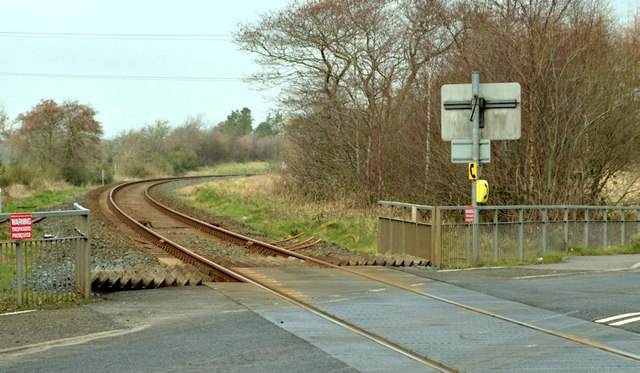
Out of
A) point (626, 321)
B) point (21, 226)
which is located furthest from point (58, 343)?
point (626, 321)

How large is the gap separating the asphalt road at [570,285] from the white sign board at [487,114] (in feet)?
10.0

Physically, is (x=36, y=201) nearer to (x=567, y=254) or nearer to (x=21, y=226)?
(x=567, y=254)

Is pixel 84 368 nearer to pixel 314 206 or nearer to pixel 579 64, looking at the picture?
pixel 579 64

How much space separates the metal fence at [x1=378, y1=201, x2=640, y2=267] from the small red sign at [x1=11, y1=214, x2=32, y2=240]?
8.34 meters

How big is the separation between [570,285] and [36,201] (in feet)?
113

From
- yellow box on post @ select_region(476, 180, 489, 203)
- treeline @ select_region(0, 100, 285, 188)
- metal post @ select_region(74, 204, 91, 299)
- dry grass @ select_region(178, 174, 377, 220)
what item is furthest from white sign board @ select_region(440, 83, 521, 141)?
treeline @ select_region(0, 100, 285, 188)

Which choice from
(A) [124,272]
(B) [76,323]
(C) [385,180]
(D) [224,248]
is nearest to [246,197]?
(C) [385,180]

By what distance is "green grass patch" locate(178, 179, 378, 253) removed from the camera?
22562mm

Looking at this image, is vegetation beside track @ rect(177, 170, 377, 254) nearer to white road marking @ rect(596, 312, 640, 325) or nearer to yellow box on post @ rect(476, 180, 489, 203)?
yellow box on post @ rect(476, 180, 489, 203)

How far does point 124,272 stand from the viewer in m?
12.3

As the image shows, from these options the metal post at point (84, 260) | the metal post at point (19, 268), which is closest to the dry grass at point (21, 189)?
the metal post at point (84, 260)

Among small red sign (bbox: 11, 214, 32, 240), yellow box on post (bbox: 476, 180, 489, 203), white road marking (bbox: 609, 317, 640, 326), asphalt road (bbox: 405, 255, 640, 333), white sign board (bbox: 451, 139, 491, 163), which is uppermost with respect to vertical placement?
white sign board (bbox: 451, 139, 491, 163)

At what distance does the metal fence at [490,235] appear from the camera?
1608 centimetres

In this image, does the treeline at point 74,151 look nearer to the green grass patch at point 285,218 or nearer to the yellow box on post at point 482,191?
the green grass patch at point 285,218
